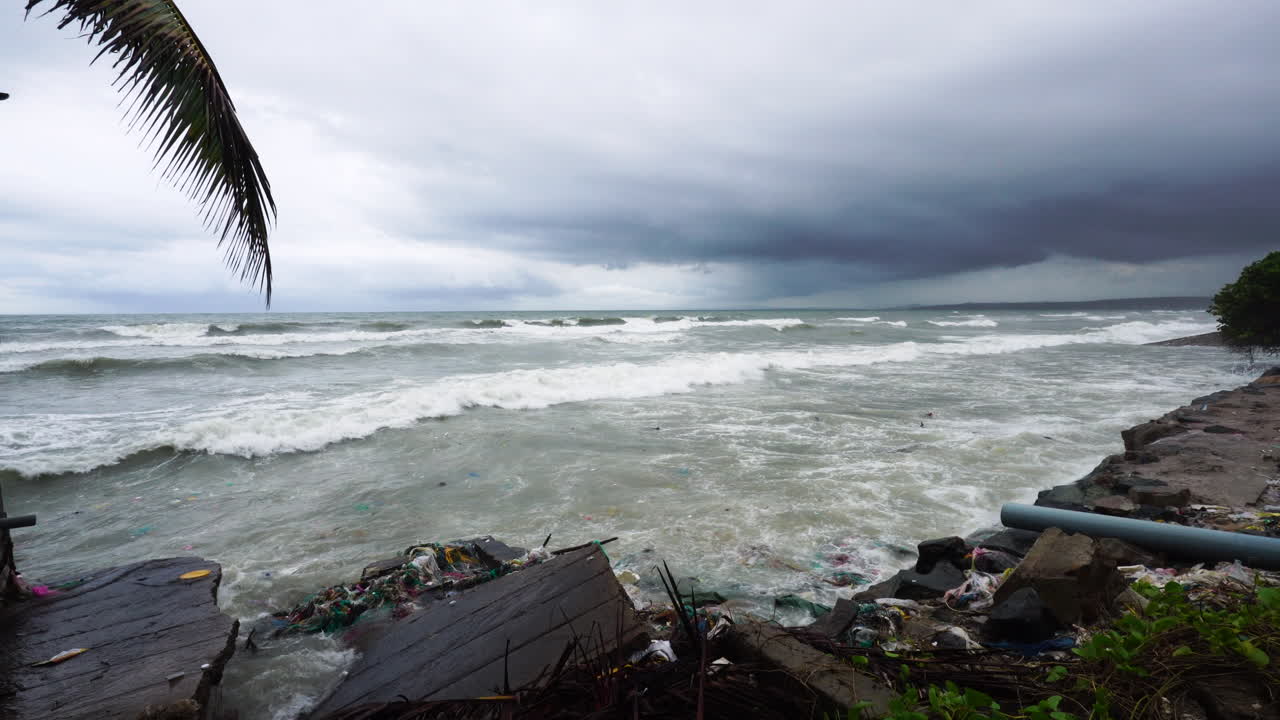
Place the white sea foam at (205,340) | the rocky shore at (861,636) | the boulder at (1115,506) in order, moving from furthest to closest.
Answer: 1. the white sea foam at (205,340)
2. the boulder at (1115,506)
3. the rocky shore at (861,636)

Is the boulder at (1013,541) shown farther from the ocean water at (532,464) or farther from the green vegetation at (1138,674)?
the green vegetation at (1138,674)

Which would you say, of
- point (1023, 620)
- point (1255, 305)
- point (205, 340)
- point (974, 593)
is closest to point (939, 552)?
point (974, 593)

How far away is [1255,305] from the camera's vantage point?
1456 centimetres

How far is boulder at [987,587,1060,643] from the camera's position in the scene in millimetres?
2826

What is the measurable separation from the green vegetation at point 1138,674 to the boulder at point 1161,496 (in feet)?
12.0

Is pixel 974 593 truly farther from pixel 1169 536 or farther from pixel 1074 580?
pixel 1169 536

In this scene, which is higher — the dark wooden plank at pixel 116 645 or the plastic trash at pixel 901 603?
the dark wooden plank at pixel 116 645

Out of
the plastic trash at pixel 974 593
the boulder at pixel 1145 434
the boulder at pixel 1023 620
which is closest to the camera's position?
the boulder at pixel 1023 620

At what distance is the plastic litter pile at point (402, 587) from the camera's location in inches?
149

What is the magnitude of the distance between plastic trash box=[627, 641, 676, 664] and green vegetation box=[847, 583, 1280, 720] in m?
0.93

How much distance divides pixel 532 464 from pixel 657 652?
566 cm

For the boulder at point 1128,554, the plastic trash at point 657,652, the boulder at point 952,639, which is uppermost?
the plastic trash at point 657,652

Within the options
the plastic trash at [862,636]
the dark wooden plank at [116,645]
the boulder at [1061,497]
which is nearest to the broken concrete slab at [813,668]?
the plastic trash at [862,636]

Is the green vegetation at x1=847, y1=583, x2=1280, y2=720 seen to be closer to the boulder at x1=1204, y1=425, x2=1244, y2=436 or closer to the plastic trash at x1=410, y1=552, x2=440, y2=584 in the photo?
the plastic trash at x1=410, y1=552, x2=440, y2=584
